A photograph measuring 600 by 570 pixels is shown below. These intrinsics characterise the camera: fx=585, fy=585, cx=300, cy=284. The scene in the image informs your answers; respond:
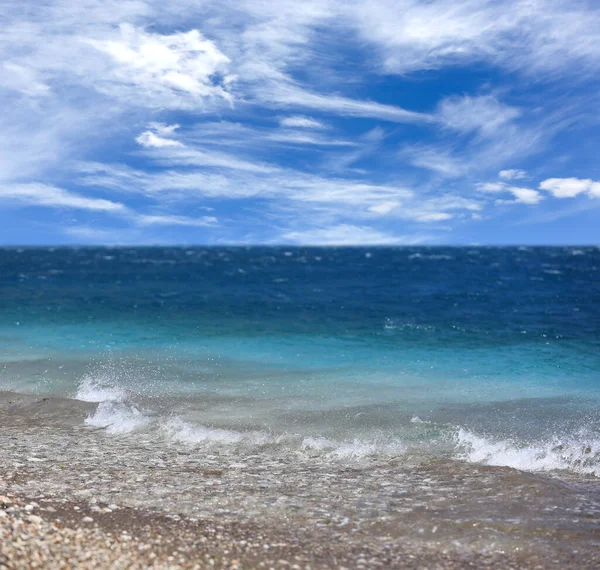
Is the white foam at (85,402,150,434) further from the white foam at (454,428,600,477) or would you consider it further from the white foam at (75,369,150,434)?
the white foam at (454,428,600,477)

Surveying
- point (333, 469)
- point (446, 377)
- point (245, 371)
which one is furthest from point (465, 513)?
point (245, 371)

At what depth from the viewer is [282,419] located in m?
14.3

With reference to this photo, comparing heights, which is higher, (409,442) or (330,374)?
(330,374)

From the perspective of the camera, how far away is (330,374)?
19.5m

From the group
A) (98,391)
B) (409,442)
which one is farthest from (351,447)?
(98,391)

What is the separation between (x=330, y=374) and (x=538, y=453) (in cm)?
863

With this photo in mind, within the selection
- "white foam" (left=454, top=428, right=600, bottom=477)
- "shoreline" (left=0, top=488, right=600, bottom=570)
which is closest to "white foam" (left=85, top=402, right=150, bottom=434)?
"shoreline" (left=0, top=488, right=600, bottom=570)

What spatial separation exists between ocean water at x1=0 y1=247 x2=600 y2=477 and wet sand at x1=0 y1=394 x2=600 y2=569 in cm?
112

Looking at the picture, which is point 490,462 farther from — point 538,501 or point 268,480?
point 268,480

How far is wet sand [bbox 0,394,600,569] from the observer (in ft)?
24.0

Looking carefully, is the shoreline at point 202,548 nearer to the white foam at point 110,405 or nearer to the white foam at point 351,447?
the white foam at point 351,447

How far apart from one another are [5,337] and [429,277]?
53.0 m

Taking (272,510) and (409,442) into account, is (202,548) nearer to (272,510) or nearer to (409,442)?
(272,510)

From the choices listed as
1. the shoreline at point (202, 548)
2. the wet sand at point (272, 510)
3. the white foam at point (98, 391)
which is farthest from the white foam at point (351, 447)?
the white foam at point (98, 391)
